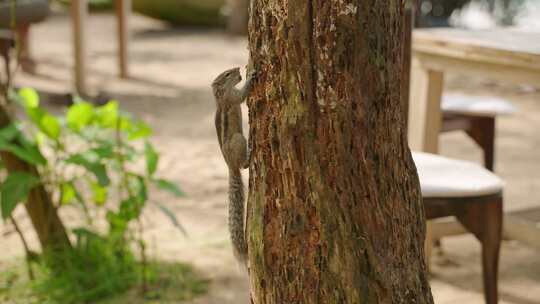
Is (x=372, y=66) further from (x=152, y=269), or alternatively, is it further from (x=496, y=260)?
(x=152, y=269)

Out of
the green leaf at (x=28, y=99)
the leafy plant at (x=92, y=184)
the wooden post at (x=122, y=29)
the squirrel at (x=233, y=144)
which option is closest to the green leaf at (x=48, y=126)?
the leafy plant at (x=92, y=184)

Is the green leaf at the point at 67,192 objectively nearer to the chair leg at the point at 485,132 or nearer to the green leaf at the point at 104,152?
the green leaf at the point at 104,152

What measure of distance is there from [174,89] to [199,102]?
2.16 ft

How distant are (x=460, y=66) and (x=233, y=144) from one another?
4.20 ft

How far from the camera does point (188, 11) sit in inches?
456

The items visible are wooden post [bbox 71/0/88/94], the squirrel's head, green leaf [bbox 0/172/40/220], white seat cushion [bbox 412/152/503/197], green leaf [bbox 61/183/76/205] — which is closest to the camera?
the squirrel's head

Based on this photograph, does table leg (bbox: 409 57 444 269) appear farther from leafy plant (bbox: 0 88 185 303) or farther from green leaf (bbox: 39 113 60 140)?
green leaf (bbox: 39 113 60 140)

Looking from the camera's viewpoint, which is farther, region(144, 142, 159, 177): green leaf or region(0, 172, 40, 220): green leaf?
region(144, 142, 159, 177): green leaf

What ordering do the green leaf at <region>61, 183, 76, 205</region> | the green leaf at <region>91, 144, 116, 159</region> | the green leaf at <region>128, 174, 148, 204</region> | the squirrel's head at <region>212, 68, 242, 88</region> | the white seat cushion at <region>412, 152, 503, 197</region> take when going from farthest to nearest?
the green leaf at <region>61, 183, 76, 205</region>, the green leaf at <region>128, 174, 148, 204</region>, the green leaf at <region>91, 144, 116, 159</region>, the white seat cushion at <region>412, 152, 503, 197</region>, the squirrel's head at <region>212, 68, 242, 88</region>

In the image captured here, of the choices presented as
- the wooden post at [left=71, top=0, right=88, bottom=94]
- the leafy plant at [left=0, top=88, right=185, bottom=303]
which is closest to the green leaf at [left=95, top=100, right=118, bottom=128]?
the leafy plant at [left=0, top=88, right=185, bottom=303]

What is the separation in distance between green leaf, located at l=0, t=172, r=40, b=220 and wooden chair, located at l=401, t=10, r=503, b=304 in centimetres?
147

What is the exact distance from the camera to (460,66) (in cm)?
328

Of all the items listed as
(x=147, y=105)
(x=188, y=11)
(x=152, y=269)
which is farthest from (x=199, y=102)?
(x=188, y=11)

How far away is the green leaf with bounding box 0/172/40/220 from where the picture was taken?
10.4 feet
